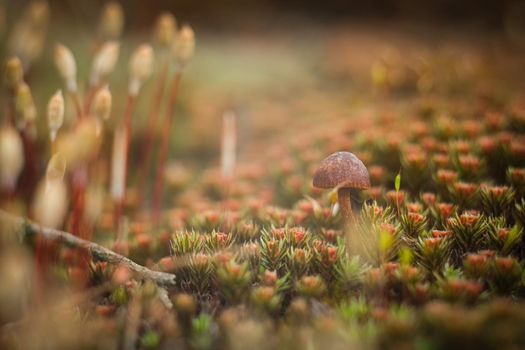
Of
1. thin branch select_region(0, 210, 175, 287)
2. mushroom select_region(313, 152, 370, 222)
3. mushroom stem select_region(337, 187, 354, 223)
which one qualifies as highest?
mushroom select_region(313, 152, 370, 222)

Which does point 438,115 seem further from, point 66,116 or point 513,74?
point 66,116

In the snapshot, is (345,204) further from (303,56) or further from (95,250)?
(303,56)

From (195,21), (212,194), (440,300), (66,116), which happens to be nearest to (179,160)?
(212,194)

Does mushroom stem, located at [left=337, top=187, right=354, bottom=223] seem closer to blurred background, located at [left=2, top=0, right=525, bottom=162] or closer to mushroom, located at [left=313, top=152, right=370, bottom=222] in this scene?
mushroom, located at [left=313, top=152, right=370, bottom=222]

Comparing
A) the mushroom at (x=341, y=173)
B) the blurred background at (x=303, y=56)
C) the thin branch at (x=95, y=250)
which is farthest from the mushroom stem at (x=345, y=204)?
the blurred background at (x=303, y=56)

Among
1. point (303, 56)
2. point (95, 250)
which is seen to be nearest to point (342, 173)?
point (95, 250)

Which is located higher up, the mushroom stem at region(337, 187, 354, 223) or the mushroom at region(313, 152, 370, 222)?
the mushroom at region(313, 152, 370, 222)

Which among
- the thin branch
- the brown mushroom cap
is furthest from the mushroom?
the thin branch
